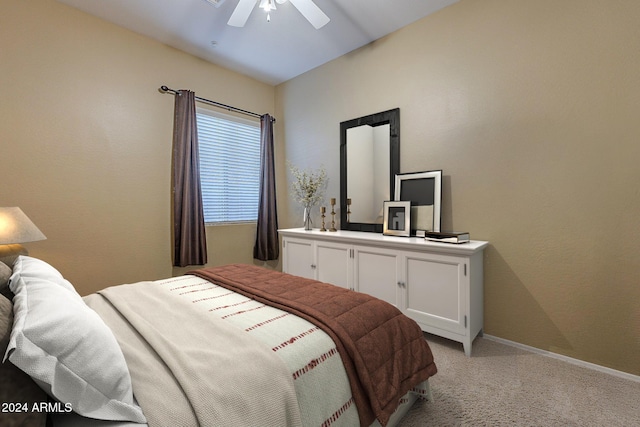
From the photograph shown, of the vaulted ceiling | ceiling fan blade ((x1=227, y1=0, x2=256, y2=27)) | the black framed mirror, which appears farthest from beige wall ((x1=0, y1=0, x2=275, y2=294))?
the black framed mirror

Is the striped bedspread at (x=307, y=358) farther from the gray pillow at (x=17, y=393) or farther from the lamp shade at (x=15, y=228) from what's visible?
the lamp shade at (x=15, y=228)

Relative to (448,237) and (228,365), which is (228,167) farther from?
(228,365)

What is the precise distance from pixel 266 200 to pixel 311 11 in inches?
89.1

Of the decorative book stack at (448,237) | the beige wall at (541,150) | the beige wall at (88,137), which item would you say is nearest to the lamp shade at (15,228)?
the beige wall at (88,137)

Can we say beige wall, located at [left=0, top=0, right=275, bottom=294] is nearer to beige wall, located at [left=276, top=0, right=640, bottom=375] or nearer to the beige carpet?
beige wall, located at [left=276, top=0, right=640, bottom=375]

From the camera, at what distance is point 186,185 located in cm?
316

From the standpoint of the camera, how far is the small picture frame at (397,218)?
2.73 metres

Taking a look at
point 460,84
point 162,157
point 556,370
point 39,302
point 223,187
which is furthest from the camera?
point 223,187

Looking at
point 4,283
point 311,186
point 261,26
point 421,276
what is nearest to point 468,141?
point 421,276

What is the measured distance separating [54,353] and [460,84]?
9.83ft

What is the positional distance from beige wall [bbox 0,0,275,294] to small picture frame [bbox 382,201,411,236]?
7.70 feet

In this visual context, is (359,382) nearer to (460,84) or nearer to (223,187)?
(460,84)

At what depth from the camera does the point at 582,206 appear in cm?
201

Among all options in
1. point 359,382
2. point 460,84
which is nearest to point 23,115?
point 359,382
